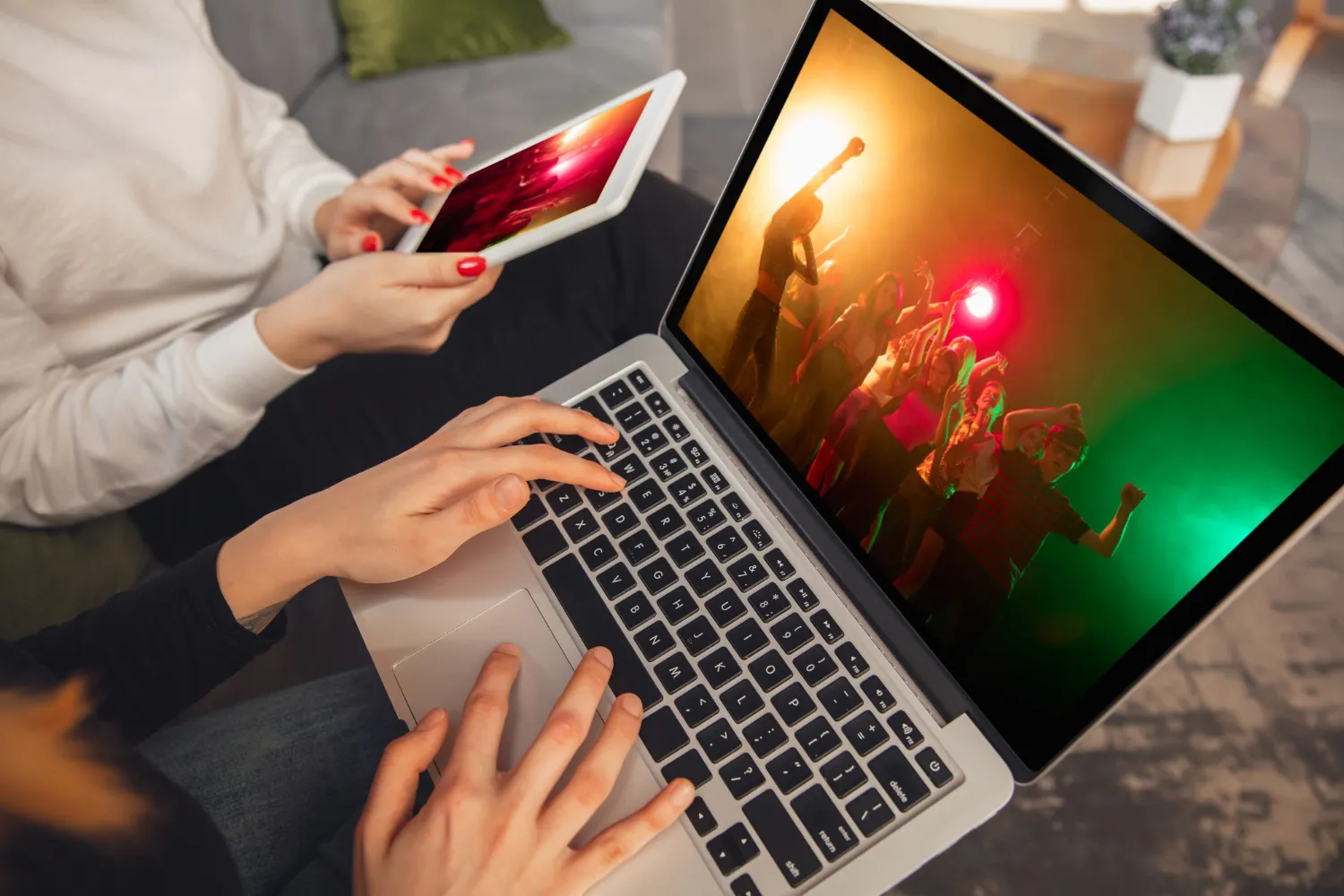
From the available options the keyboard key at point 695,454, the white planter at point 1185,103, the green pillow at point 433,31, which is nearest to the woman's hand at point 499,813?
the keyboard key at point 695,454

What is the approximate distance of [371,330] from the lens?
0.78m

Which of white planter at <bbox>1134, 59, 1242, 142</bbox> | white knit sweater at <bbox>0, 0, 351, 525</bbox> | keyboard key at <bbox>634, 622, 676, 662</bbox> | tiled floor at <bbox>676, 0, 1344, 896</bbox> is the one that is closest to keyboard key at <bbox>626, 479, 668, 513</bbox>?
keyboard key at <bbox>634, 622, 676, 662</bbox>

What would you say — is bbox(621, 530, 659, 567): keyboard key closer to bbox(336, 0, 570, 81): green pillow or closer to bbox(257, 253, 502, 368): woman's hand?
bbox(257, 253, 502, 368): woman's hand

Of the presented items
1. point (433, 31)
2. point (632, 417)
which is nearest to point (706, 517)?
point (632, 417)

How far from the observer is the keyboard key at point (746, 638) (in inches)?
23.4

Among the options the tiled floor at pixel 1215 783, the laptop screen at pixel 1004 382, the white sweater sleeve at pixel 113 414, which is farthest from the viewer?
the tiled floor at pixel 1215 783

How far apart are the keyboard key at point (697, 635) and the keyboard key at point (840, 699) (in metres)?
0.09

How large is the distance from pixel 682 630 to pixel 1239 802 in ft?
2.79

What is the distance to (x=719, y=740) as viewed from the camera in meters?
0.56

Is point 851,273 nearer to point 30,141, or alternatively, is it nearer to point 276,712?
point 276,712

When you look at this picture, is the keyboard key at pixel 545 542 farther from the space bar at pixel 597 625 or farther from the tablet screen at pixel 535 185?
the tablet screen at pixel 535 185

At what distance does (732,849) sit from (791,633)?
0.15m

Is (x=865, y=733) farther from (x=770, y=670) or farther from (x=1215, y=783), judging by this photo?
(x=1215, y=783)

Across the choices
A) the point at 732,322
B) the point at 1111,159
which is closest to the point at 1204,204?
the point at 1111,159
